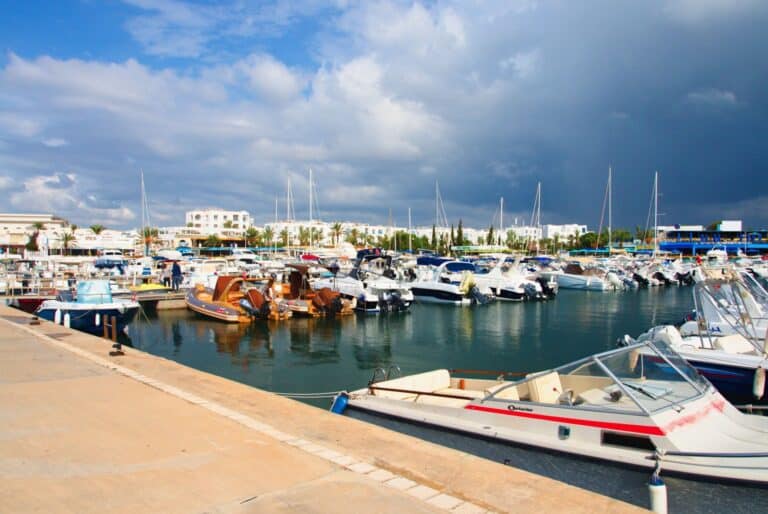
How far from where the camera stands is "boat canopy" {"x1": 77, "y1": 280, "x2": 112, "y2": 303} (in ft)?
82.6

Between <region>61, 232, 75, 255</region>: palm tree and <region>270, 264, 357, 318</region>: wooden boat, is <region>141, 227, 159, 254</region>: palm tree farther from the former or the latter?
<region>270, 264, 357, 318</region>: wooden boat

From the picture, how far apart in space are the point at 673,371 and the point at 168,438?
780 cm

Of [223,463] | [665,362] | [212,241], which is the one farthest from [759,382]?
[212,241]

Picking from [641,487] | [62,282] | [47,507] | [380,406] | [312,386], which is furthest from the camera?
[62,282]

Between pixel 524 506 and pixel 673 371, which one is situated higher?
pixel 673 371

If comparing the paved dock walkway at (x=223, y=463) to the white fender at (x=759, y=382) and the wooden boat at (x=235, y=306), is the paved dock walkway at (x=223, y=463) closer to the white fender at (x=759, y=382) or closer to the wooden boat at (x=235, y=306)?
the white fender at (x=759, y=382)

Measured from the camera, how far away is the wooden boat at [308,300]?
109 feet

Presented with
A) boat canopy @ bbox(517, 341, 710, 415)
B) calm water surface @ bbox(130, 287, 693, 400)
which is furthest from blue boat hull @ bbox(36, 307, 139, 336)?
boat canopy @ bbox(517, 341, 710, 415)

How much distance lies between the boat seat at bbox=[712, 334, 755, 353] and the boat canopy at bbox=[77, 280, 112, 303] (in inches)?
983

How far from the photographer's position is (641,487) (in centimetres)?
726

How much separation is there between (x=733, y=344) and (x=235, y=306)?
2616 centimetres

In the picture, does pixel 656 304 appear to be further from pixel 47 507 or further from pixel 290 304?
pixel 47 507

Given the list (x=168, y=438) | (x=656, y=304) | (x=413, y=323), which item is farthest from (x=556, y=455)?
A: (x=656, y=304)

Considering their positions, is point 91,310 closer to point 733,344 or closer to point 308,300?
point 308,300
